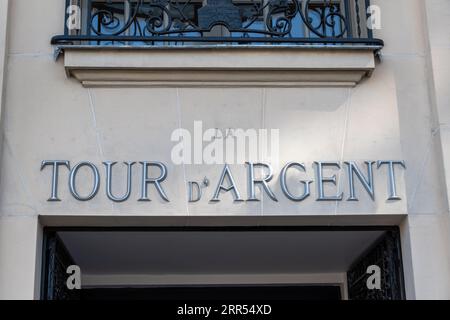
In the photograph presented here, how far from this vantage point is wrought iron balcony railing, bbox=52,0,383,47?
23.8 feet

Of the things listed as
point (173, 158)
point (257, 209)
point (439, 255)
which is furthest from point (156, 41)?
point (439, 255)

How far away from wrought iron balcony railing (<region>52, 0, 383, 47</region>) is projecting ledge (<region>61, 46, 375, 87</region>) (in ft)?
0.40

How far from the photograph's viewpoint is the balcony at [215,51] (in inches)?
280

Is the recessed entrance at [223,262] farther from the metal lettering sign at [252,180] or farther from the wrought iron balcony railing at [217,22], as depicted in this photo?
the wrought iron balcony railing at [217,22]

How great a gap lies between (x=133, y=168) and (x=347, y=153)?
1646 millimetres

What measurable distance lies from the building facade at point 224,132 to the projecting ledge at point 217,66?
1cm

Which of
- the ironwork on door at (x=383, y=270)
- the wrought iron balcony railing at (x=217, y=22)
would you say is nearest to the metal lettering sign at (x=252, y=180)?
the ironwork on door at (x=383, y=270)

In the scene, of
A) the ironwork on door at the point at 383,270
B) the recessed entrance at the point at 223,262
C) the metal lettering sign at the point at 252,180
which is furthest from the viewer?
the recessed entrance at the point at 223,262

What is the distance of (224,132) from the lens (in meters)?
Result: 7.07

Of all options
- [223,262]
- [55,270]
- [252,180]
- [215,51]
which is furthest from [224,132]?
[223,262]

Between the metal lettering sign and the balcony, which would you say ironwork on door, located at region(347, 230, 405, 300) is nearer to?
the metal lettering sign

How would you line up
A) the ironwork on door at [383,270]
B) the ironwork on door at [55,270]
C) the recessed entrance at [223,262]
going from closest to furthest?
the ironwork on door at [55,270] < the ironwork on door at [383,270] < the recessed entrance at [223,262]

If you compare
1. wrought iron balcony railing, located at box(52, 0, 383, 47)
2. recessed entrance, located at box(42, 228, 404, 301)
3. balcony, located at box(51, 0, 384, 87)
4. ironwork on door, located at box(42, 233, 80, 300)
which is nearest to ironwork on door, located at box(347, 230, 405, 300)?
recessed entrance, located at box(42, 228, 404, 301)

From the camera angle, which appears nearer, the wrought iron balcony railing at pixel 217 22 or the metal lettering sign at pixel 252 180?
the metal lettering sign at pixel 252 180
